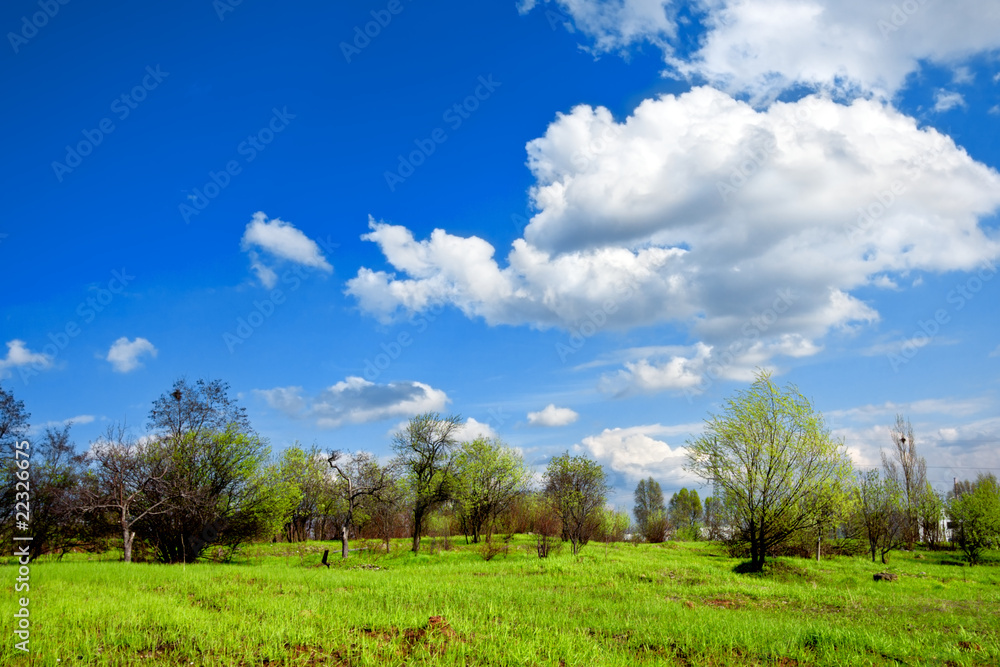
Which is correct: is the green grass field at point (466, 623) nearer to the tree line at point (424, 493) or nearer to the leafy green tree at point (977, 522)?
the tree line at point (424, 493)

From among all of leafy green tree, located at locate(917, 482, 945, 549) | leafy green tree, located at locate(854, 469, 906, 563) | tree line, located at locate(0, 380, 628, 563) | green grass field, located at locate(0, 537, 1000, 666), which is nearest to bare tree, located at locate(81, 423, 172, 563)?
tree line, located at locate(0, 380, 628, 563)

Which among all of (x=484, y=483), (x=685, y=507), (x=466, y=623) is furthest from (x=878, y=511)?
(x=685, y=507)

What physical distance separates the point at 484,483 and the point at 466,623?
47.9 meters

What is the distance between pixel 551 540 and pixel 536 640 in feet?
109

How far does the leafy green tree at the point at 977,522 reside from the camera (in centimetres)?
4784

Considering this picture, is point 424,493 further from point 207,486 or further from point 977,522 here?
point 977,522

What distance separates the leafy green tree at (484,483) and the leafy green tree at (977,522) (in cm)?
4062

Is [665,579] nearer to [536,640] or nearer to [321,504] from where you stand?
[536,640]

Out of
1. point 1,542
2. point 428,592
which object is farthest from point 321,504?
point 428,592

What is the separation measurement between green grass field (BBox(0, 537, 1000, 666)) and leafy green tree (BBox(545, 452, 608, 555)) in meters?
22.7

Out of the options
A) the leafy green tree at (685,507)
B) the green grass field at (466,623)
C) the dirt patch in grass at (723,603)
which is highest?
the green grass field at (466,623)

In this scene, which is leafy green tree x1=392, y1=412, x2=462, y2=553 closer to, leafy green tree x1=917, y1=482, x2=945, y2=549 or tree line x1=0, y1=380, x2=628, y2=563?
tree line x1=0, y1=380, x2=628, y2=563

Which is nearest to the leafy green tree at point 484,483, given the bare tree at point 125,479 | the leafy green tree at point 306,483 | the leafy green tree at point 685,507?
the leafy green tree at point 306,483

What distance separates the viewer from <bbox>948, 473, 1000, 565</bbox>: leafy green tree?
47844 millimetres
